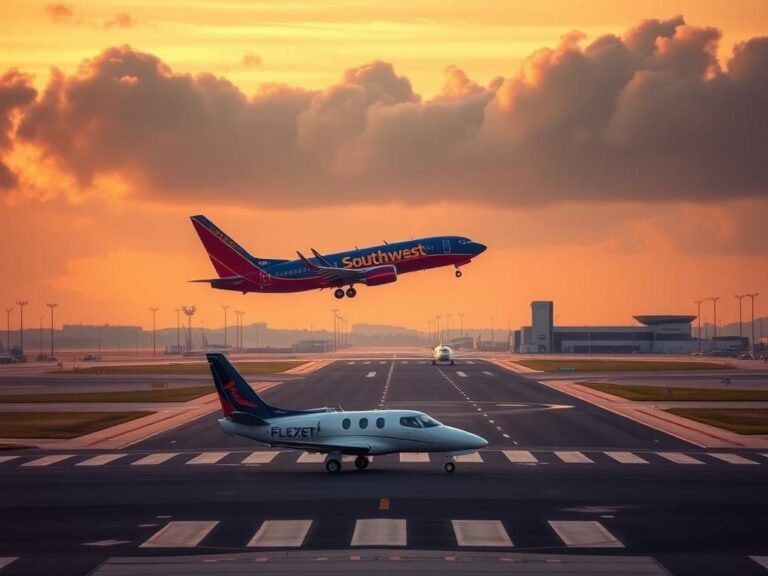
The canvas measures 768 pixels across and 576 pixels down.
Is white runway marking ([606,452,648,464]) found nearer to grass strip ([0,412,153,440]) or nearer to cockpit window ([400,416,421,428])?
cockpit window ([400,416,421,428])

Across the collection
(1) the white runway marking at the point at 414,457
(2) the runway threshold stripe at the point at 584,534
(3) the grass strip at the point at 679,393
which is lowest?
(2) the runway threshold stripe at the point at 584,534

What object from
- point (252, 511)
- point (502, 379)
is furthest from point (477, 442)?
point (502, 379)

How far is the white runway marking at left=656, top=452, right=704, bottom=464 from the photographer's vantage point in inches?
2314

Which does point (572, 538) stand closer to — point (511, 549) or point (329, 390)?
point (511, 549)

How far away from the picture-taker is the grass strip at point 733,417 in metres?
78.1

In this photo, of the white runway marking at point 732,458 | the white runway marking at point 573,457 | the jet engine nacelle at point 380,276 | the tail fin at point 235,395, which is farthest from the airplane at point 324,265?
the white runway marking at point 732,458

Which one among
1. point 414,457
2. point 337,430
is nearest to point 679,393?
point 414,457

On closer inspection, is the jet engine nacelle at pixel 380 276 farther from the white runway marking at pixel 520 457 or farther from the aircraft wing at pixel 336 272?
the white runway marking at pixel 520 457

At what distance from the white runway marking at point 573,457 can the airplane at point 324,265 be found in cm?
1023

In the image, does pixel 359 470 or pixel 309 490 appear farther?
pixel 359 470

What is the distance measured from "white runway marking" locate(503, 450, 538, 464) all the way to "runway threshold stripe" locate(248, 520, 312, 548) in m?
21.0

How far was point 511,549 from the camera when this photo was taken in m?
35.4

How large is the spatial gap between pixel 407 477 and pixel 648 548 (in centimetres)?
1812

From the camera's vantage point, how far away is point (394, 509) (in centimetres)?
4284
